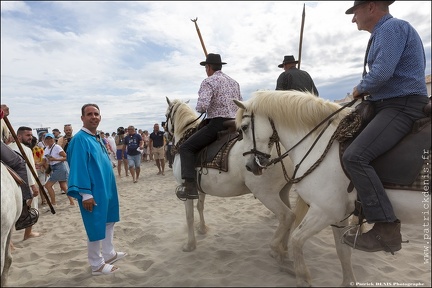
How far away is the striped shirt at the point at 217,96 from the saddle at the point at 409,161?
210 centimetres

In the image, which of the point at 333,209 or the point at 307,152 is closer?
the point at 333,209

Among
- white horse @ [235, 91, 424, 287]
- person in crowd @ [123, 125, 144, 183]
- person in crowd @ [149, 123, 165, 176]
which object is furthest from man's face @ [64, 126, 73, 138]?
white horse @ [235, 91, 424, 287]

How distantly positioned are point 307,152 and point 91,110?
2749mm

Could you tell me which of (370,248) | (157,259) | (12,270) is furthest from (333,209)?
(12,270)

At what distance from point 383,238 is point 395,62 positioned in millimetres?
1478

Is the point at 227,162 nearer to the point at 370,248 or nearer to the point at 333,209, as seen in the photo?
the point at 333,209

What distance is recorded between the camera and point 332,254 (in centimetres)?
363

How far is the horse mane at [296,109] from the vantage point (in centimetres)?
270

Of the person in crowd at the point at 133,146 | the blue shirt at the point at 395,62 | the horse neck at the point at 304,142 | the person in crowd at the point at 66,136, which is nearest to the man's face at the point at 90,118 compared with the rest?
the horse neck at the point at 304,142

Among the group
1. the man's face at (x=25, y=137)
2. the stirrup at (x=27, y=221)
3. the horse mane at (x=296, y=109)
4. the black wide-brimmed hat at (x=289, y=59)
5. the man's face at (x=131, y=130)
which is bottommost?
the stirrup at (x=27, y=221)

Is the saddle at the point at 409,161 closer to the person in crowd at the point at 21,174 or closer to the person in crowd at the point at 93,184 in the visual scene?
the person in crowd at the point at 93,184

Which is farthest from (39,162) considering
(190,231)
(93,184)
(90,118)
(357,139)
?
(357,139)

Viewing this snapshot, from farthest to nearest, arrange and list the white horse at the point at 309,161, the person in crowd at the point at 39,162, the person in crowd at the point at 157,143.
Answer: the person in crowd at the point at 157,143
the person in crowd at the point at 39,162
the white horse at the point at 309,161

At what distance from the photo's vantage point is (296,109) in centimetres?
275
